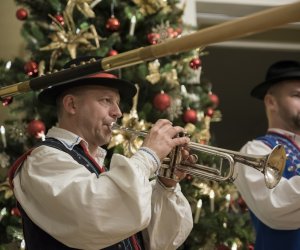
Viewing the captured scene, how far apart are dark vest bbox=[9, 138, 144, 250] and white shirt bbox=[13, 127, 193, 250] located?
0.05m

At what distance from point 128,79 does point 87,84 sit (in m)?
1.09

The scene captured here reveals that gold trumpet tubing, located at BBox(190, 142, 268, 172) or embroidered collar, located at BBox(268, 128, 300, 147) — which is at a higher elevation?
gold trumpet tubing, located at BBox(190, 142, 268, 172)

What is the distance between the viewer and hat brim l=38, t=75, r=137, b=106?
1888mm

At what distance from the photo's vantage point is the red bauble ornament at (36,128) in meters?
2.80

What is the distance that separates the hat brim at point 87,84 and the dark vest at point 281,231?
2.60 ft

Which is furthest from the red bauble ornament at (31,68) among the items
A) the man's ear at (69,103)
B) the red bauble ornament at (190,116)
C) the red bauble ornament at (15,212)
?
the man's ear at (69,103)

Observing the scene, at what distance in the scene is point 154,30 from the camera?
9.97 feet

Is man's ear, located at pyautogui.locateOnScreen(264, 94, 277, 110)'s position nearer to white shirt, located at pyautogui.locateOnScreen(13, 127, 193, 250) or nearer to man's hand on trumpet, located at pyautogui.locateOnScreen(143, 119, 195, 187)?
man's hand on trumpet, located at pyautogui.locateOnScreen(143, 119, 195, 187)

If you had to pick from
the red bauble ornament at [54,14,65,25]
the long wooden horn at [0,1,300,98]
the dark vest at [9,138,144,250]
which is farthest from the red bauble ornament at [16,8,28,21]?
the long wooden horn at [0,1,300,98]

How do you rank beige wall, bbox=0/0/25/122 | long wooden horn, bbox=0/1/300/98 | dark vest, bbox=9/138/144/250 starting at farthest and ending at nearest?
beige wall, bbox=0/0/25/122 → dark vest, bbox=9/138/144/250 → long wooden horn, bbox=0/1/300/98

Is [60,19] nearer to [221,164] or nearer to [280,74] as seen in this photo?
[280,74]

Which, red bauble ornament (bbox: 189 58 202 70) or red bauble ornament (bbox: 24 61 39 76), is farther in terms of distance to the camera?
red bauble ornament (bbox: 189 58 202 70)

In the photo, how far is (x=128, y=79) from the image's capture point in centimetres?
300

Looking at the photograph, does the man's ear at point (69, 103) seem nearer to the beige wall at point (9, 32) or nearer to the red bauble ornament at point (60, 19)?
the red bauble ornament at point (60, 19)
